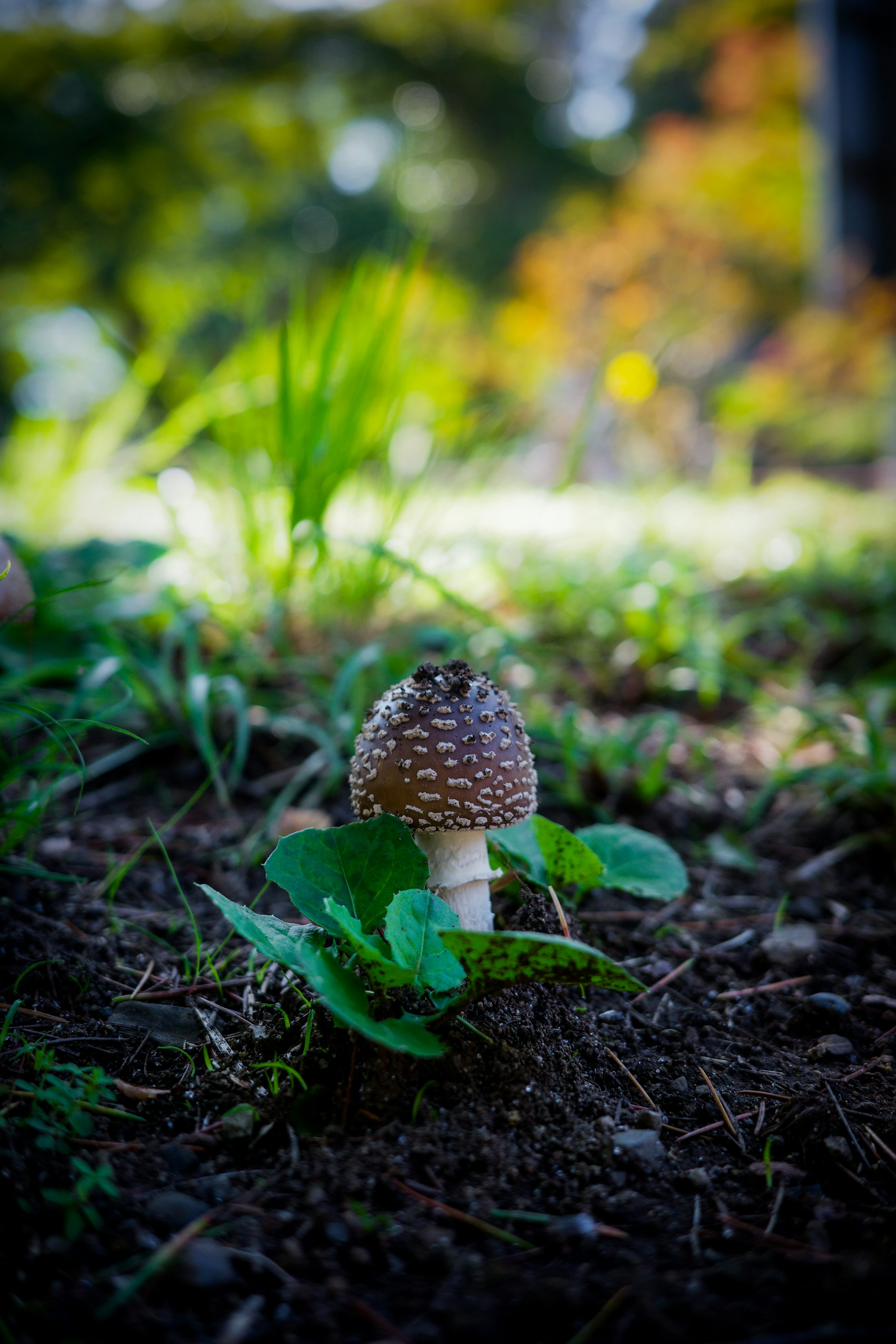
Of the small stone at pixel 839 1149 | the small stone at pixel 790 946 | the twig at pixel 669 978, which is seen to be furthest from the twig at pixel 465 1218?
the small stone at pixel 790 946

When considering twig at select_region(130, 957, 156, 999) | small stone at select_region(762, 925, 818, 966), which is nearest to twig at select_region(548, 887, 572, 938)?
small stone at select_region(762, 925, 818, 966)

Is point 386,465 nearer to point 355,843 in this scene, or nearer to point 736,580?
point 355,843

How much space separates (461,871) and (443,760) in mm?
231

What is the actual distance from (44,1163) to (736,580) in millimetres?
3412

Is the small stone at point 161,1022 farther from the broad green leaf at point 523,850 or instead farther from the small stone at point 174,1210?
the broad green leaf at point 523,850

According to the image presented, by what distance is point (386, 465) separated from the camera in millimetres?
2477

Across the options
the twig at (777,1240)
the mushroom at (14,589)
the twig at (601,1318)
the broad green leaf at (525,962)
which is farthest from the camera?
the mushroom at (14,589)

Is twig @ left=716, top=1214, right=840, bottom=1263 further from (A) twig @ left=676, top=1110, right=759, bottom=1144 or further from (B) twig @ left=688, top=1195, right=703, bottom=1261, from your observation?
(A) twig @ left=676, top=1110, right=759, bottom=1144

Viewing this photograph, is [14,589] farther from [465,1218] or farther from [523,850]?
[465,1218]

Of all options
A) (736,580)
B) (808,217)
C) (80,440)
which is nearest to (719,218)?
(808,217)

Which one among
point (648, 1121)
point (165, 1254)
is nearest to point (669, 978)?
point (648, 1121)

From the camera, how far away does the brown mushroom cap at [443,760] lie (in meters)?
1.29

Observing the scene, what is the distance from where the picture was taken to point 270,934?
1.10 meters

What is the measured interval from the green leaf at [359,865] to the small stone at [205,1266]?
434mm
